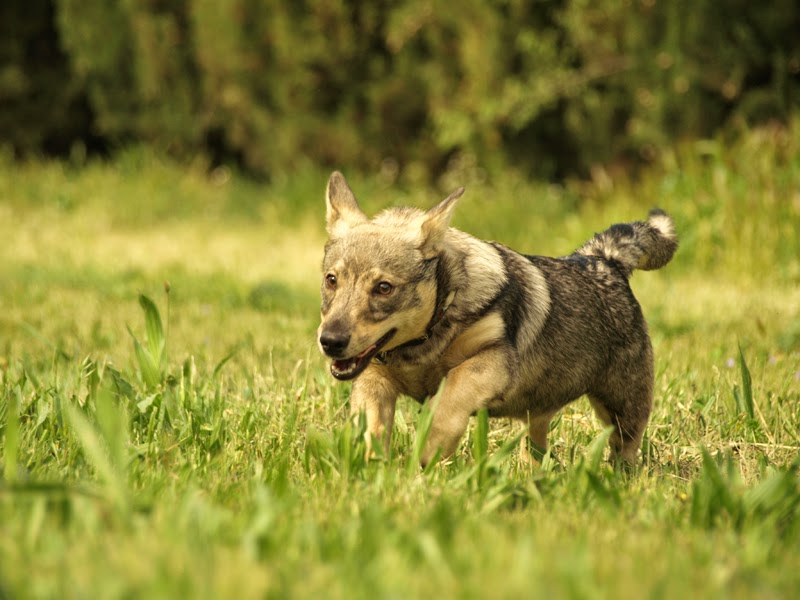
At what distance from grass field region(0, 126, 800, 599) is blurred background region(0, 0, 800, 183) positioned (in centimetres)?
89

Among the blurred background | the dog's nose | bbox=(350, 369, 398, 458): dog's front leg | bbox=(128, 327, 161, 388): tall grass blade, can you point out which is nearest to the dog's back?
bbox=(350, 369, 398, 458): dog's front leg

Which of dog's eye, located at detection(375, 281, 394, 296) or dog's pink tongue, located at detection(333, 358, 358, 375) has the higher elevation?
dog's eye, located at detection(375, 281, 394, 296)

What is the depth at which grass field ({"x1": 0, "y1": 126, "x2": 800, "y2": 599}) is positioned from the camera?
6.60ft

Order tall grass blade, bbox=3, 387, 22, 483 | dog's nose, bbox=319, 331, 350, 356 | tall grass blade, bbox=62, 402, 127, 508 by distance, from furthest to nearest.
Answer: dog's nose, bbox=319, 331, 350, 356, tall grass blade, bbox=3, 387, 22, 483, tall grass blade, bbox=62, 402, 127, 508

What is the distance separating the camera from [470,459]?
11.8 ft

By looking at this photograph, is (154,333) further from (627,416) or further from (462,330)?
(627,416)

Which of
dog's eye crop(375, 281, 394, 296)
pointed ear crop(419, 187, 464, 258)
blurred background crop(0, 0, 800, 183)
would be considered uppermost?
blurred background crop(0, 0, 800, 183)

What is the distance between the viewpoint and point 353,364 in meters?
3.44

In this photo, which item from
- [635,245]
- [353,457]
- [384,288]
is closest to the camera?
[353,457]

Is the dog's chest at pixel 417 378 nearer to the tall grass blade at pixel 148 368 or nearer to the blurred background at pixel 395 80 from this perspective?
the tall grass blade at pixel 148 368

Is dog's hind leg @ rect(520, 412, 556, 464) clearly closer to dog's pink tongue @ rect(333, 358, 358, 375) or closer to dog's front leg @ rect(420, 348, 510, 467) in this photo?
dog's front leg @ rect(420, 348, 510, 467)

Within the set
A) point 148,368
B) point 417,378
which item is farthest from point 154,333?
point 417,378

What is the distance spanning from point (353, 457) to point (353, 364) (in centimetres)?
54

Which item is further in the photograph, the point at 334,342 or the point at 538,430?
the point at 538,430
